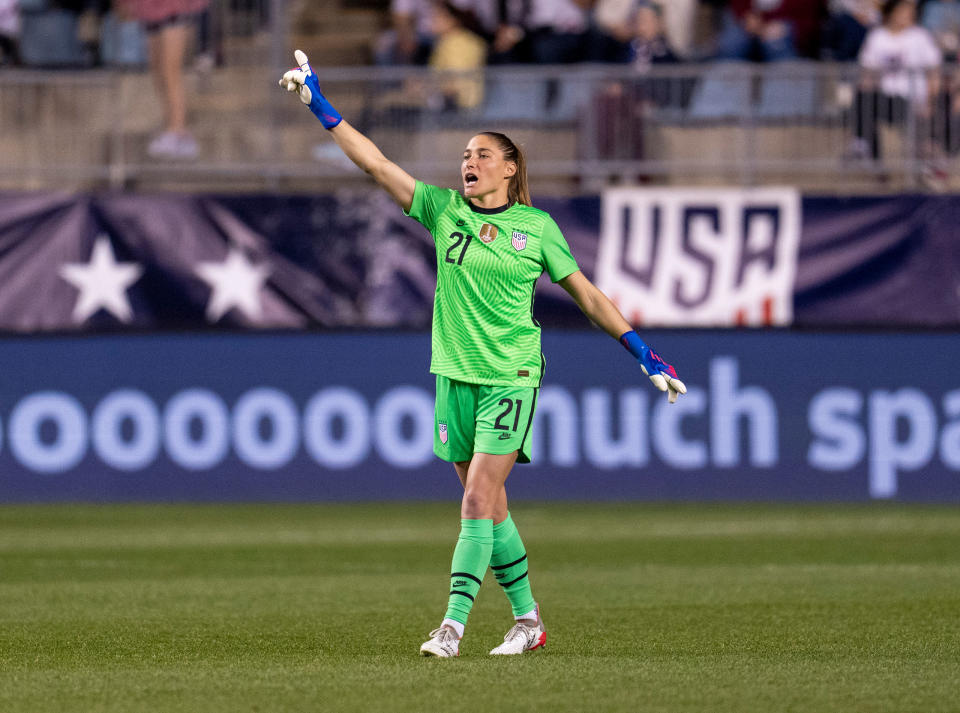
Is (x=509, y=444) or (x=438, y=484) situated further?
(x=438, y=484)

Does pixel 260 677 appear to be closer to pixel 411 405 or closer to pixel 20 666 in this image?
pixel 20 666

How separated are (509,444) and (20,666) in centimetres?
216

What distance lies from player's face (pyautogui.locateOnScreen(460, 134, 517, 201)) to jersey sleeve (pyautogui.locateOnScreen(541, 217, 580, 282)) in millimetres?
296

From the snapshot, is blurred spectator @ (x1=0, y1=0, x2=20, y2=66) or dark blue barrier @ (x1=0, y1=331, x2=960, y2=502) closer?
dark blue barrier @ (x1=0, y1=331, x2=960, y2=502)

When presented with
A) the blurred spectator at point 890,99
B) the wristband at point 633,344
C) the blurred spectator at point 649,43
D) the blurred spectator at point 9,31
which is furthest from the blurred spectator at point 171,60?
the wristband at point 633,344

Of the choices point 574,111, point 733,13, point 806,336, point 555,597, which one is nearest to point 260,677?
point 555,597

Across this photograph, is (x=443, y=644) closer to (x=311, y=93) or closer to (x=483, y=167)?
(x=483, y=167)

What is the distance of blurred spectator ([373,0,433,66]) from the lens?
18.7 meters

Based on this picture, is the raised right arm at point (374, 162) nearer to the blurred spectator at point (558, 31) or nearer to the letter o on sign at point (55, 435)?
the letter o on sign at point (55, 435)

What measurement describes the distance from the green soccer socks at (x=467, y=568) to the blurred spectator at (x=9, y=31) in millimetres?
12656

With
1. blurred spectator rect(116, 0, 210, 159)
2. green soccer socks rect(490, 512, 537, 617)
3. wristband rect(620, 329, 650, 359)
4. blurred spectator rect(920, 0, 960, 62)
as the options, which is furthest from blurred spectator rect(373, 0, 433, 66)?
green soccer socks rect(490, 512, 537, 617)

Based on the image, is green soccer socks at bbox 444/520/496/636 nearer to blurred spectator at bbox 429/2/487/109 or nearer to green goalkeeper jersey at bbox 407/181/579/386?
green goalkeeper jersey at bbox 407/181/579/386

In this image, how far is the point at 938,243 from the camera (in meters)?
16.9

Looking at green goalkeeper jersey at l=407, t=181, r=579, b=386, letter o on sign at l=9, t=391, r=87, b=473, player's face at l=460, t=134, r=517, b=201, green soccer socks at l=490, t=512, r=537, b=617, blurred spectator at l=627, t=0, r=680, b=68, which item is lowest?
letter o on sign at l=9, t=391, r=87, b=473
